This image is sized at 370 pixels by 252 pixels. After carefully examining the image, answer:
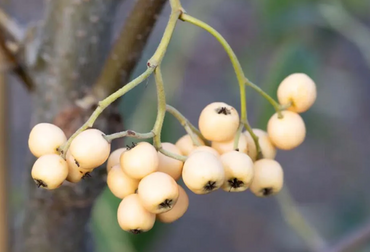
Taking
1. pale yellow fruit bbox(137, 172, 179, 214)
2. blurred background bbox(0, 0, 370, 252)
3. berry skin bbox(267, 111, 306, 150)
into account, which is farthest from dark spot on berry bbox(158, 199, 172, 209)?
blurred background bbox(0, 0, 370, 252)

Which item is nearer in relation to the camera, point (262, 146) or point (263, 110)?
point (262, 146)

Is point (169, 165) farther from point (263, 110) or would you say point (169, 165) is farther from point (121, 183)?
point (263, 110)

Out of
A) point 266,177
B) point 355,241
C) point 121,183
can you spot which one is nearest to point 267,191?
point 266,177

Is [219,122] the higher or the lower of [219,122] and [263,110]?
the higher

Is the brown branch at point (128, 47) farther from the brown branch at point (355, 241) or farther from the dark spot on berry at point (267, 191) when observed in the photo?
the brown branch at point (355, 241)

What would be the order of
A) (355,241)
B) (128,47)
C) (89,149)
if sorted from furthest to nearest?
(355,241)
(128,47)
(89,149)

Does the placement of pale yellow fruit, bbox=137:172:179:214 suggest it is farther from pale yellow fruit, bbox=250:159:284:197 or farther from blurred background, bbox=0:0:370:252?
blurred background, bbox=0:0:370:252

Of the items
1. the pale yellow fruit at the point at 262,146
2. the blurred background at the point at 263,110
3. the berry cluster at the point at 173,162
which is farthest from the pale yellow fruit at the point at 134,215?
the blurred background at the point at 263,110

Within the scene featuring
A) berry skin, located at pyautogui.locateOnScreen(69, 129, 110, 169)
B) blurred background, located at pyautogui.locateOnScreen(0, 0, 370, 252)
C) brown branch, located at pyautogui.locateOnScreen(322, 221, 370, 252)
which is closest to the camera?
berry skin, located at pyautogui.locateOnScreen(69, 129, 110, 169)
